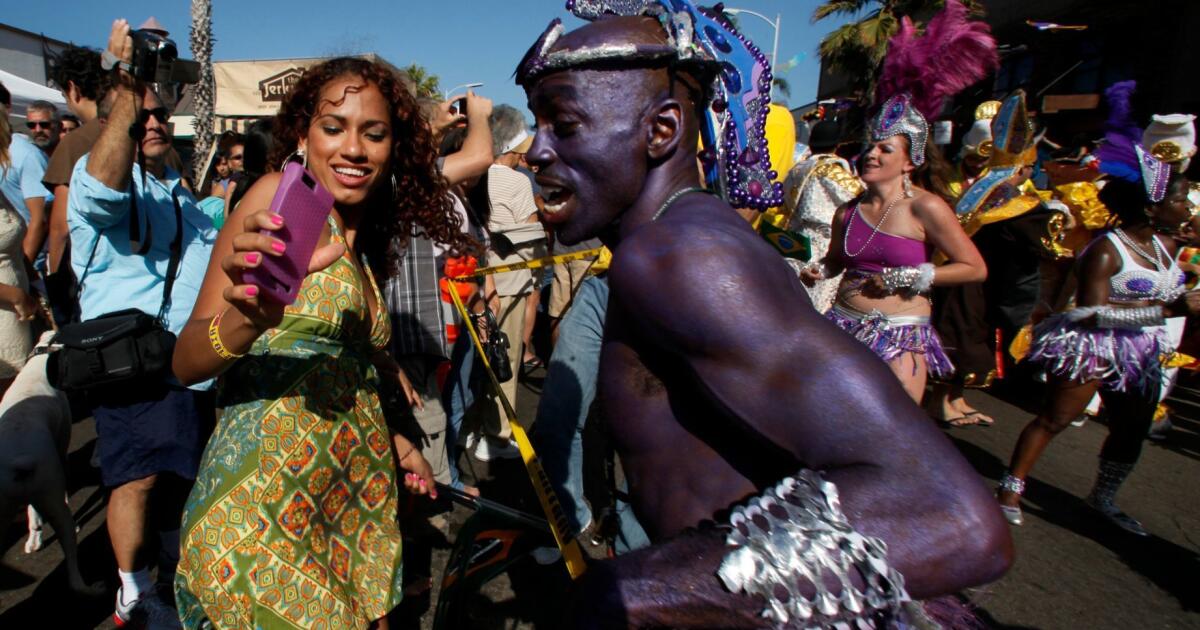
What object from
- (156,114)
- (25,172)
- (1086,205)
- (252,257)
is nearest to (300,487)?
(252,257)

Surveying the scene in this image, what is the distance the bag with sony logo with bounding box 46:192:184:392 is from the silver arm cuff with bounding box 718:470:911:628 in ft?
7.65

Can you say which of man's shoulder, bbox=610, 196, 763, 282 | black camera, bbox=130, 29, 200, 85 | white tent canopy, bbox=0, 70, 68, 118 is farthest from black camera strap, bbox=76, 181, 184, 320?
white tent canopy, bbox=0, 70, 68, 118

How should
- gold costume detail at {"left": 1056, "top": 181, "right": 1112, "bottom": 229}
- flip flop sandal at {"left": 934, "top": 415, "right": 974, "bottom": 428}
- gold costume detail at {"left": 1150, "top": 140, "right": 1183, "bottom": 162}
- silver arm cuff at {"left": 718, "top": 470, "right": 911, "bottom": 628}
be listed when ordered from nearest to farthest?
silver arm cuff at {"left": 718, "top": 470, "right": 911, "bottom": 628} → gold costume detail at {"left": 1150, "top": 140, "right": 1183, "bottom": 162} → flip flop sandal at {"left": 934, "top": 415, "right": 974, "bottom": 428} → gold costume detail at {"left": 1056, "top": 181, "right": 1112, "bottom": 229}

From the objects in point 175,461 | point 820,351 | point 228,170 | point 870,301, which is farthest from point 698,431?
point 228,170

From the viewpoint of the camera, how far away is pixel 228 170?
710 cm

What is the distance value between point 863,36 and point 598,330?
1723cm

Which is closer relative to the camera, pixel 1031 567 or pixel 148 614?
pixel 148 614

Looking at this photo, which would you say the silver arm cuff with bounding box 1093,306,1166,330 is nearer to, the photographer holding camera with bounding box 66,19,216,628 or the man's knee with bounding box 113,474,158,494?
the photographer holding camera with bounding box 66,19,216,628

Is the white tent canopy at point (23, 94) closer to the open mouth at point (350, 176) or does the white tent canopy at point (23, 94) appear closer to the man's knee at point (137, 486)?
the man's knee at point (137, 486)

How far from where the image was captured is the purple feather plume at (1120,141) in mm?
4070

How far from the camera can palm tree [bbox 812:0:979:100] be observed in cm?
1697

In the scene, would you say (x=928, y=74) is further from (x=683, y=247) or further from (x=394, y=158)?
(x=683, y=247)

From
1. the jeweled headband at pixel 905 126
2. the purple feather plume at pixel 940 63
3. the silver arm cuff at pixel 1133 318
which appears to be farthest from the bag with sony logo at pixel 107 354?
the silver arm cuff at pixel 1133 318

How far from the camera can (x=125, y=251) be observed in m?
2.66
